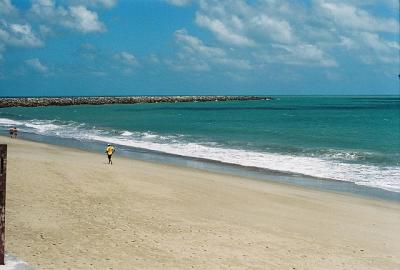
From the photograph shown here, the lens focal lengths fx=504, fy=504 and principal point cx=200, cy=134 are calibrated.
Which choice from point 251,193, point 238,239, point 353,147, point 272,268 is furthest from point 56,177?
point 353,147

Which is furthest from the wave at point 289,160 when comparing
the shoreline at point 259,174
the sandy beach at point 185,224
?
the sandy beach at point 185,224

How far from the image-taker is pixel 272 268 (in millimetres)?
9203

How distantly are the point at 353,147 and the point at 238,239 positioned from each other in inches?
1019

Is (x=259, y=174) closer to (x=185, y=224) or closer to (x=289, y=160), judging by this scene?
(x=289, y=160)

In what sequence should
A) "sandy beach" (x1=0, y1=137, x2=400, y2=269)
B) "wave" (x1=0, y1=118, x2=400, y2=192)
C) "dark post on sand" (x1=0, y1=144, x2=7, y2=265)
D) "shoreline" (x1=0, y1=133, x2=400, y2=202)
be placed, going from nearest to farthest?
1. "dark post on sand" (x1=0, y1=144, x2=7, y2=265)
2. "sandy beach" (x1=0, y1=137, x2=400, y2=269)
3. "shoreline" (x1=0, y1=133, x2=400, y2=202)
4. "wave" (x1=0, y1=118, x2=400, y2=192)

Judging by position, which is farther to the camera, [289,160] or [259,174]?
[289,160]

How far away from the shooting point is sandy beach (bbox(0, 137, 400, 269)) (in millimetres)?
9555

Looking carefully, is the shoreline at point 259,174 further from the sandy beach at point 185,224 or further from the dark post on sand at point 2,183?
the dark post on sand at point 2,183

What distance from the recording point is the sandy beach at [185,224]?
31.3 feet

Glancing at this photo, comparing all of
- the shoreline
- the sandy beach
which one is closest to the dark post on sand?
the sandy beach

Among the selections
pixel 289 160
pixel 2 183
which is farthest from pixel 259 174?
pixel 2 183

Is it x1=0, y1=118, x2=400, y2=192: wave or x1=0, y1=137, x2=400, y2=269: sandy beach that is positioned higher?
x1=0, y1=137, x2=400, y2=269: sandy beach

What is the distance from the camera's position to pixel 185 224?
11.9m

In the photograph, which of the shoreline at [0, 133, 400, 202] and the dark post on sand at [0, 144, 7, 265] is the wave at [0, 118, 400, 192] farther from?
the dark post on sand at [0, 144, 7, 265]
